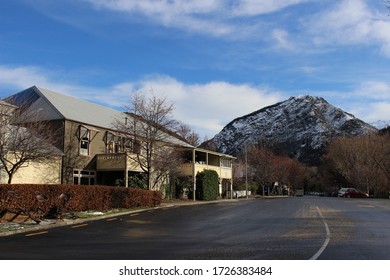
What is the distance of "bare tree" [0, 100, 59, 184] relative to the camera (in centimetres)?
2300

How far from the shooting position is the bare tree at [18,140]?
23.0 meters

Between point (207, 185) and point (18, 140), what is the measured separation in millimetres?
25236

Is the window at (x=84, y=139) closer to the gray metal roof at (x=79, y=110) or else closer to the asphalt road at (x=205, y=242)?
the gray metal roof at (x=79, y=110)

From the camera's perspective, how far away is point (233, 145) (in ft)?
579

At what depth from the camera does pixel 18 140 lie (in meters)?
23.4

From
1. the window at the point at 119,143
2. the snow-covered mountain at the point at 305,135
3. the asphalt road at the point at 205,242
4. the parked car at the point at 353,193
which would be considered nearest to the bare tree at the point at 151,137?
the window at the point at 119,143

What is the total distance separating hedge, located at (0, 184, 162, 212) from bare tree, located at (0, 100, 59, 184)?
358 cm

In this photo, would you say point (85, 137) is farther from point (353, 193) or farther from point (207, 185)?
point (353, 193)

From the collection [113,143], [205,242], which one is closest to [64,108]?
[113,143]

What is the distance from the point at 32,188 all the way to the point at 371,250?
1486 centimetres

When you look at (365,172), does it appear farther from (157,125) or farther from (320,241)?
(320,241)

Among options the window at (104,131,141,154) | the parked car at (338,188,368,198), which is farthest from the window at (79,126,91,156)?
the parked car at (338,188,368,198)

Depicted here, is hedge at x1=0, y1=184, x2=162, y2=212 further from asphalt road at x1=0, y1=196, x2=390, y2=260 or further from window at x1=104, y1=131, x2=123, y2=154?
window at x1=104, y1=131, x2=123, y2=154

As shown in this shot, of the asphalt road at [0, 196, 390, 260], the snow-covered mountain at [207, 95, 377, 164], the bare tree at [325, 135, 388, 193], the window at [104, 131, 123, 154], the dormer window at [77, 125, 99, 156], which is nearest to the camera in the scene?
the asphalt road at [0, 196, 390, 260]
